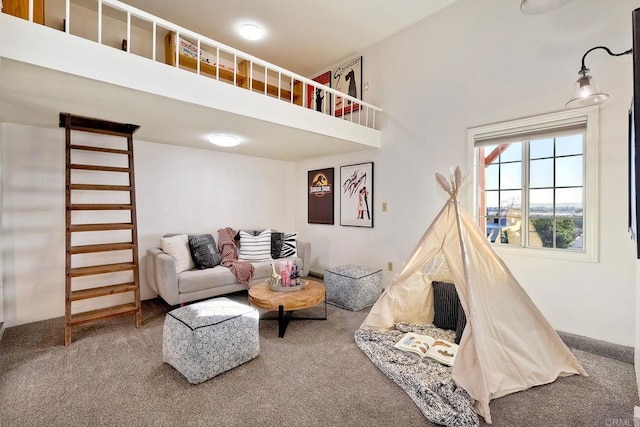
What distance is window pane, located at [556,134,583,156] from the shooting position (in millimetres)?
2525

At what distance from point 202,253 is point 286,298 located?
141cm

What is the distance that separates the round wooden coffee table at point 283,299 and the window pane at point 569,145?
255 centimetres

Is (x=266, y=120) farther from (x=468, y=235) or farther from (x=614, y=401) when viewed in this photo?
(x=614, y=401)

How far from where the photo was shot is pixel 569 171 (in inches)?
102

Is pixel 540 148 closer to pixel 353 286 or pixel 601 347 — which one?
pixel 601 347

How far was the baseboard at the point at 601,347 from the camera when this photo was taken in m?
2.24

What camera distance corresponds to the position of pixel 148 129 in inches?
124

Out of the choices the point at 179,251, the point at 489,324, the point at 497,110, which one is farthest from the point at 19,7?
the point at 497,110

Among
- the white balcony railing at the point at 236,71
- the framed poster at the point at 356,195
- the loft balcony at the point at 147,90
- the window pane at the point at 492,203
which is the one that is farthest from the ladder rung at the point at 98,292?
the window pane at the point at 492,203

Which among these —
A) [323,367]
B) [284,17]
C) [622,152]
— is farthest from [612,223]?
[284,17]

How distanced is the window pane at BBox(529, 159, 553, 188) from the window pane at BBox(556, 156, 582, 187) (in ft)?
0.19

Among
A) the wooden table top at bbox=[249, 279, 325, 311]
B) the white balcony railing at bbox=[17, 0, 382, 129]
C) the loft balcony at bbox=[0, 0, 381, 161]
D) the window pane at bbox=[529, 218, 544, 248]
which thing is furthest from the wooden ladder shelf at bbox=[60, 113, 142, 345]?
the window pane at bbox=[529, 218, 544, 248]

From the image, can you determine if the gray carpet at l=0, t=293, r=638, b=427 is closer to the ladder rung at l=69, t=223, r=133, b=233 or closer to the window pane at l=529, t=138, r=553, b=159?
the ladder rung at l=69, t=223, r=133, b=233

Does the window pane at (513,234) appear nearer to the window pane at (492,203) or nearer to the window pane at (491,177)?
the window pane at (492,203)
